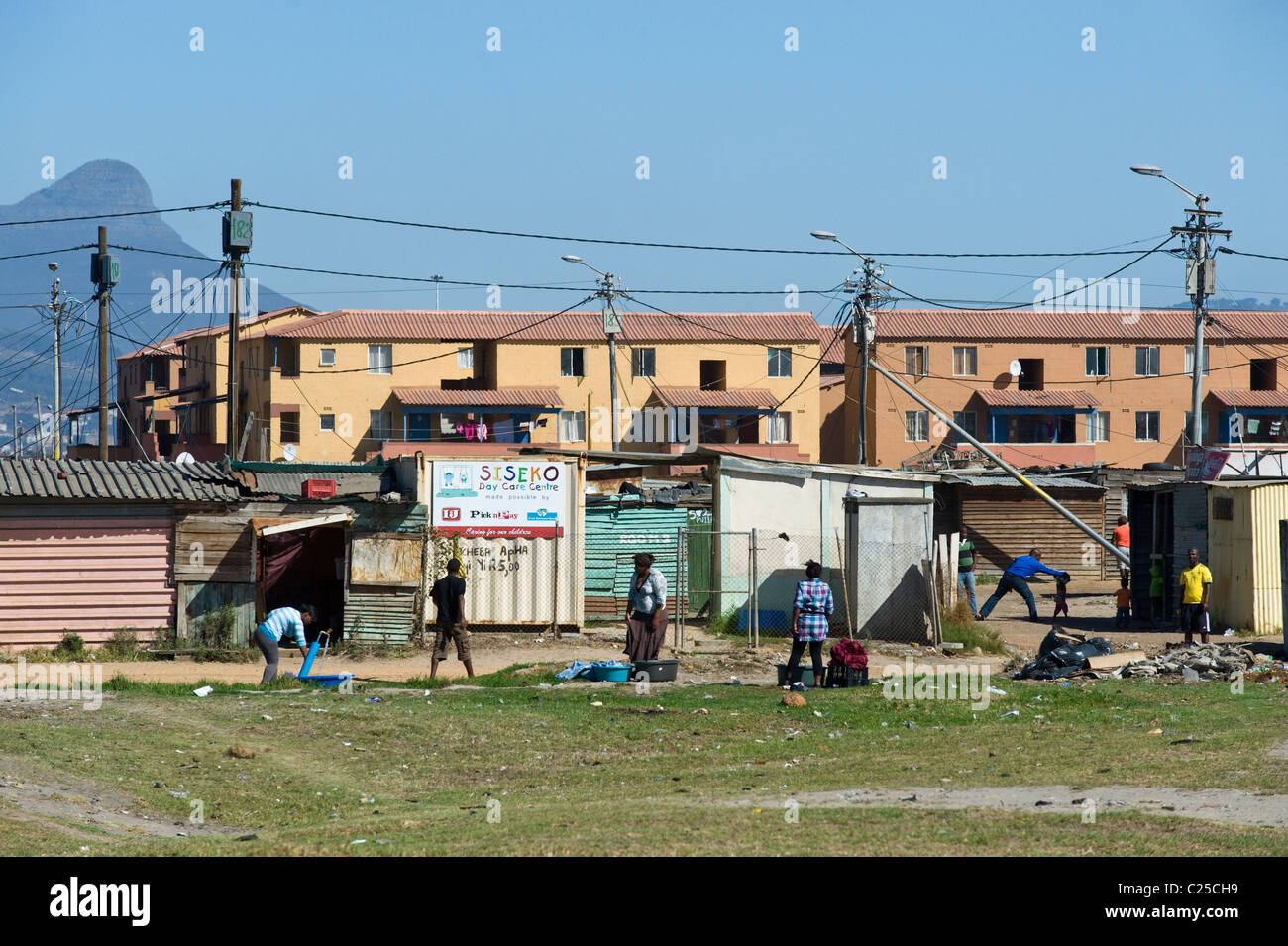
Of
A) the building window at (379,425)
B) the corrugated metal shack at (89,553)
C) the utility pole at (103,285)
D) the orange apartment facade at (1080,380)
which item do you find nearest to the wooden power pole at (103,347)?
the utility pole at (103,285)

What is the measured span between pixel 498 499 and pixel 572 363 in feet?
171

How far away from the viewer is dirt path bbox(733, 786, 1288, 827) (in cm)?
920

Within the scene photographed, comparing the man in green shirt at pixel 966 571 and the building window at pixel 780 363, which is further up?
the building window at pixel 780 363

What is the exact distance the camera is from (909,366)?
73500mm

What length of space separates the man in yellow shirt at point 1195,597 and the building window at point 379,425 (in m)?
56.8

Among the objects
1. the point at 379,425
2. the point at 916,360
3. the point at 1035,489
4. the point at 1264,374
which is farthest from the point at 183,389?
the point at 1035,489

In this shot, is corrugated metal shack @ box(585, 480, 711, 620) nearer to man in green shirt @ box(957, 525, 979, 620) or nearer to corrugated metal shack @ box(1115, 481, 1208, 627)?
man in green shirt @ box(957, 525, 979, 620)

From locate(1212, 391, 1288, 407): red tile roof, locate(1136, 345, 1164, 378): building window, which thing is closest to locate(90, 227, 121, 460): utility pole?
locate(1136, 345, 1164, 378): building window

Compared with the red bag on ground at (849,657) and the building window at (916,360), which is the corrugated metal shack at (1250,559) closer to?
the red bag on ground at (849,657)

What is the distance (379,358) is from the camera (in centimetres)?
7369

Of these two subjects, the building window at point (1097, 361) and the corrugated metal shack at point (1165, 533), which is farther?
the building window at point (1097, 361)

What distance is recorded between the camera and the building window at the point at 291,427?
7225 cm

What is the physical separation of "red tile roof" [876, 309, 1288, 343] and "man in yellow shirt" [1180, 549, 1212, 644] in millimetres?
53291
